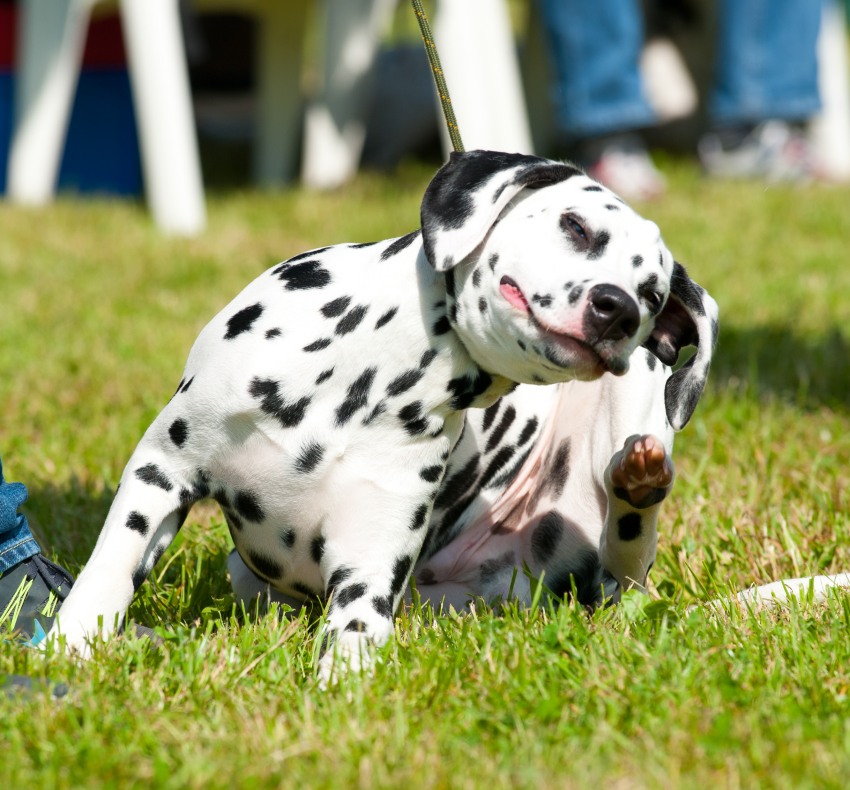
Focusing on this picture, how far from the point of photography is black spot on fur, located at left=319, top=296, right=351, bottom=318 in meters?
2.66

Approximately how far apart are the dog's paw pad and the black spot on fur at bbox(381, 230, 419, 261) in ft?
2.16

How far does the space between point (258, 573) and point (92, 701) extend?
0.58 m

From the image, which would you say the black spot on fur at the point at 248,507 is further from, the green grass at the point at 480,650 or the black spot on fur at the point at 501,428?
the black spot on fur at the point at 501,428

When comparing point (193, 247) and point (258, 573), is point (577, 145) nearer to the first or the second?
point (193, 247)

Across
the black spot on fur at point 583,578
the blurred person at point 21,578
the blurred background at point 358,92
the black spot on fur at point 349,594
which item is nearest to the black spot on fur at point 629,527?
the black spot on fur at point 583,578

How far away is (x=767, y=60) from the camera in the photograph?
318 inches

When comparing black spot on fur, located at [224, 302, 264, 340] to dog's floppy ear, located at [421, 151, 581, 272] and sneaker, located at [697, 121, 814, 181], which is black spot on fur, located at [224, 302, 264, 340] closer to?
dog's floppy ear, located at [421, 151, 581, 272]

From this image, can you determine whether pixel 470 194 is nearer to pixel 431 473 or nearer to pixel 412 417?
pixel 412 417

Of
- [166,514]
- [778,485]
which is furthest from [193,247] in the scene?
[166,514]

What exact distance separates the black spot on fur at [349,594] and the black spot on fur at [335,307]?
0.54m

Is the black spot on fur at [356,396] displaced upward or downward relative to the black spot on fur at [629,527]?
upward

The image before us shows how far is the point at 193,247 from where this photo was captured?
668 centimetres

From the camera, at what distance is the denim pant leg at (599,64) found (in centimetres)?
766

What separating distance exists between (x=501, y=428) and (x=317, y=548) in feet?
1.97
